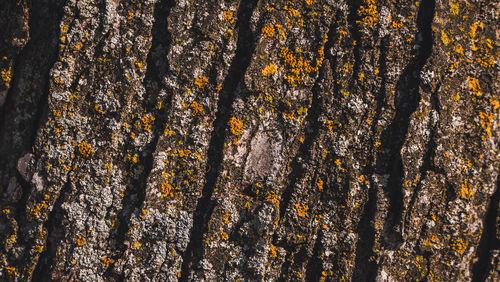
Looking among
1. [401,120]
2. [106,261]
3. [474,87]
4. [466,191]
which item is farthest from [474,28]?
Answer: [106,261]

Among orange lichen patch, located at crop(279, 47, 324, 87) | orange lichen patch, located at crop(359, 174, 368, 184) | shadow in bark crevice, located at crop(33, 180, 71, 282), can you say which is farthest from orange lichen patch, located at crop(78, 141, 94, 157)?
orange lichen patch, located at crop(359, 174, 368, 184)

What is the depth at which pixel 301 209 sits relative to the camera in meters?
1.27

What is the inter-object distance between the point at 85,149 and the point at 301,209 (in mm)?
777

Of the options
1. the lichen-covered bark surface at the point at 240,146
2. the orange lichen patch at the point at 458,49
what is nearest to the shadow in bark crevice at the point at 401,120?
the lichen-covered bark surface at the point at 240,146

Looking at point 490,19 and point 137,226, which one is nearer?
point 137,226

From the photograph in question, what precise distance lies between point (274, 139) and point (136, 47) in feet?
1.92

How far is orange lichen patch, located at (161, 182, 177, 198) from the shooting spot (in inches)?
→ 49.3

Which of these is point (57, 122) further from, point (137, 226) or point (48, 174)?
point (137, 226)

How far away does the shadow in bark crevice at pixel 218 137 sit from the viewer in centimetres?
126

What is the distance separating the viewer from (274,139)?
4.19 ft

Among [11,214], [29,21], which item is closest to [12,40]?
[29,21]

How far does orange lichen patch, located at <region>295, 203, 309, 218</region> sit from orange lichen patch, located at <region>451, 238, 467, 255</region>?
557mm

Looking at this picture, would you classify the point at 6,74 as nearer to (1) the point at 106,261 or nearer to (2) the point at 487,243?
(1) the point at 106,261

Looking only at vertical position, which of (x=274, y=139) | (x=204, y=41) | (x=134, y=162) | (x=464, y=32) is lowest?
(x=134, y=162)
